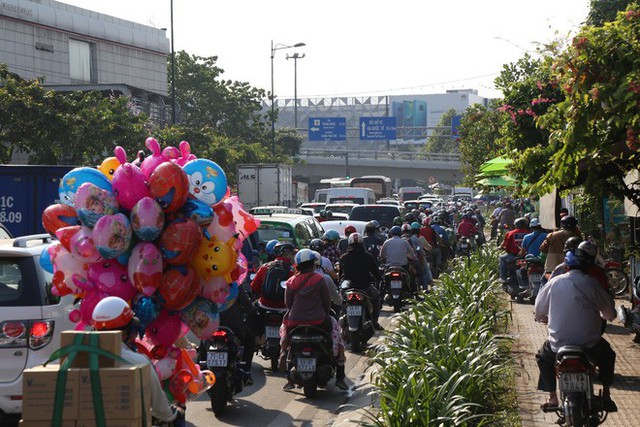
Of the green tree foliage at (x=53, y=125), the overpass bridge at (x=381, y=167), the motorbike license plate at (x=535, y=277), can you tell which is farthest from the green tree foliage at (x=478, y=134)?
the overpass bridge at (x=381, y=167)

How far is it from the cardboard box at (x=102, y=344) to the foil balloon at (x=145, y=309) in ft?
4.70

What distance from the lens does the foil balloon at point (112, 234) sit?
6785mm

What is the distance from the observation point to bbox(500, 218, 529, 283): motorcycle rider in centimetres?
2112

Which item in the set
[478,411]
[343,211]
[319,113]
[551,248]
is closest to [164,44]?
[343,211]

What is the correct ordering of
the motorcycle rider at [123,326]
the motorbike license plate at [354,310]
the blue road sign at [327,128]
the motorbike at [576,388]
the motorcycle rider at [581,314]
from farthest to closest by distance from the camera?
the blue road sign at [327,128] → the motorbike license plate at [354,310] → the motorcycle rider at [581,314] → the motorbike at [576,388] → the motorcycle rider at [123,326]

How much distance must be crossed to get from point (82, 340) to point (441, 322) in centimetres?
635

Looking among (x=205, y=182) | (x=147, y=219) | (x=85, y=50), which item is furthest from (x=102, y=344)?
(x=85, y=50)

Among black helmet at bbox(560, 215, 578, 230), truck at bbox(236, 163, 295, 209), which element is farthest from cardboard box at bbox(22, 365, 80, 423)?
truck at bbox(236, 163, 295, 209)

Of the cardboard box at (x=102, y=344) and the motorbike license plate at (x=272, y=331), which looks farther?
the motorbike license plate at (x=272, y=331)

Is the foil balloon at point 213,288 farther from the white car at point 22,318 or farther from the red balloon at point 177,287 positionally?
the white car at point 22,318

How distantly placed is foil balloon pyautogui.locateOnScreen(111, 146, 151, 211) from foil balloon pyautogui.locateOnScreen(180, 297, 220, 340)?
0.81 m

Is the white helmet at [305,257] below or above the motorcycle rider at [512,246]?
above

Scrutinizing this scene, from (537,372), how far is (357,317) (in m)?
3.12

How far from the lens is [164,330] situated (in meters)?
7.03
